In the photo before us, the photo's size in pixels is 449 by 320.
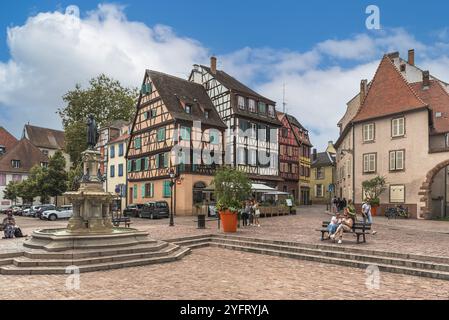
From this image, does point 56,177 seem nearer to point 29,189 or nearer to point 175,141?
point 29,189

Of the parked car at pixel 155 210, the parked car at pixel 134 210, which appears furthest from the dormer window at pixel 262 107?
the parked car at pixel 134 210

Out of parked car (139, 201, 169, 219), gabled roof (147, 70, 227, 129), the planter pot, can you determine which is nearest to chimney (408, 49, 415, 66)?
gabled roof (147, 70, 227, 129)

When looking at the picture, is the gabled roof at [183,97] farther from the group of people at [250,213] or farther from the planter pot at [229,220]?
the planter pot at [229,220]

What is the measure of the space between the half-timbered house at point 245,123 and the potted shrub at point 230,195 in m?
18.3

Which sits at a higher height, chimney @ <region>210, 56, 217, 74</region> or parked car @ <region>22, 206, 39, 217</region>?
chimney @ <region>210, 56, 217, 74</region>

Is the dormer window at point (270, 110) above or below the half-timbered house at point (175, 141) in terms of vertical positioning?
above

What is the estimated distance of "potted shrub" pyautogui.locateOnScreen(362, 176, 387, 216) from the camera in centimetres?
2942

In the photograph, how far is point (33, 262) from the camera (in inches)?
412

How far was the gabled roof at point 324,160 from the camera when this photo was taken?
58.2 m

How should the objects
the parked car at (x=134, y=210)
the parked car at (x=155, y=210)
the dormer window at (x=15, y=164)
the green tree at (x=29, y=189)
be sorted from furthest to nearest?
the dormer window at (x=15, y=164)
the green tree at (x=29, y=189)
the parked car at (x=134, y=210)
the parked car at (x=155, y=210)

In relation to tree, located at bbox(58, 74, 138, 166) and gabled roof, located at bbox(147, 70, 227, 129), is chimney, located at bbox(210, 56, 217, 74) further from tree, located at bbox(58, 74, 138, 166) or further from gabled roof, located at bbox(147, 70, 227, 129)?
tree, located at bbox(58, 74, 138, 166)

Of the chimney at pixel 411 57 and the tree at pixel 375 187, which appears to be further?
the chimney at pixel 411 57

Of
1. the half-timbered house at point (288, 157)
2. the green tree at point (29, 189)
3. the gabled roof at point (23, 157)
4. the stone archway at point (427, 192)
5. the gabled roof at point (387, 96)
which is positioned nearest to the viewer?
the stone archway at point (427, 192)

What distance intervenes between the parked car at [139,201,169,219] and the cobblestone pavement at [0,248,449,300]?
20.1 m
